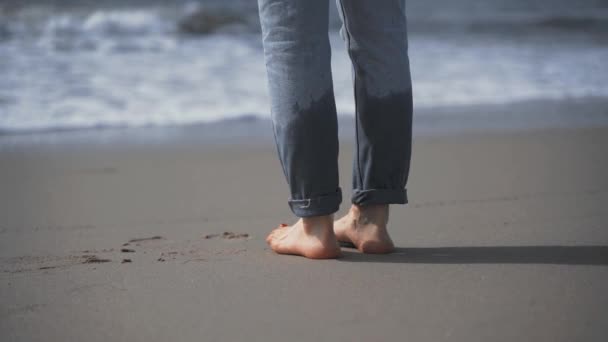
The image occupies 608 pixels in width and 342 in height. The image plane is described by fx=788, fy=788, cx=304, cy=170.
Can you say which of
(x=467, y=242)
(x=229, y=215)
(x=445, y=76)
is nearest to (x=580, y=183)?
(x=467, y=242)

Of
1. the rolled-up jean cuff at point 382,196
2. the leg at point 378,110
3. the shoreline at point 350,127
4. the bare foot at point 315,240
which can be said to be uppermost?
the leg at point 378,110

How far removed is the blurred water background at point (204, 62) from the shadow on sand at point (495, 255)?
240cm

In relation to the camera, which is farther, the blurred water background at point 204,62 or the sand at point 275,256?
the blurred water background at point 204,62

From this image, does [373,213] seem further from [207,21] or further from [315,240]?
[207,21]

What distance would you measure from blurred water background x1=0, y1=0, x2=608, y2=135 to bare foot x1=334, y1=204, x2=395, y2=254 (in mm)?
2361

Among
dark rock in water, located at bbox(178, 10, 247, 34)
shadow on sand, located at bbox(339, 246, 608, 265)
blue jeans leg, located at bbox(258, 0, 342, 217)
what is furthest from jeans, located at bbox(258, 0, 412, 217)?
dark rock in water, located at bbox(178, 10, 247, 34)

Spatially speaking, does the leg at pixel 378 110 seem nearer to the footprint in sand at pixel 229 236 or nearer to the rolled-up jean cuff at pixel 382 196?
the rolled-up jean cuff at pixel 382 196

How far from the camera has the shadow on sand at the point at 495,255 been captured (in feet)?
5.64

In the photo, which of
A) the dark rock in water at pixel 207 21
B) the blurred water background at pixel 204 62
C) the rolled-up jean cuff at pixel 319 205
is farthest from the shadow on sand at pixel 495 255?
the dark rock in water at pixel 207 21

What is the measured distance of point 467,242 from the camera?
1.95m

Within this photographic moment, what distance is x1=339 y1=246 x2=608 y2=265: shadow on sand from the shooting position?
1.72m

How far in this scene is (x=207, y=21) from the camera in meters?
7.68

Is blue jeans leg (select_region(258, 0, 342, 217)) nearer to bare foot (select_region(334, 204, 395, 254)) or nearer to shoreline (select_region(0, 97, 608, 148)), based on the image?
bare foot (select_region(334, 204, 395, 254))

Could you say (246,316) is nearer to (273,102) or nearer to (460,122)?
(273,102)
